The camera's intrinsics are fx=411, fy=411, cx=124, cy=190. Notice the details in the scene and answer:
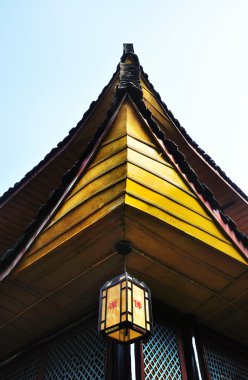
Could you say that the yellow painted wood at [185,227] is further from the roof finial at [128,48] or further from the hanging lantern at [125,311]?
the roof finial at [128,48]

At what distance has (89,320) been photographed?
16.2 ft

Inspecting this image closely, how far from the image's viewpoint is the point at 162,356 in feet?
14.9

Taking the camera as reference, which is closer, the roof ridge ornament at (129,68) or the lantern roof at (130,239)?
the lantern roof at (130,239)

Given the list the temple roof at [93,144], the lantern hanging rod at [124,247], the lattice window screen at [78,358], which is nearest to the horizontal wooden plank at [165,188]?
the temple roof at [93,144]

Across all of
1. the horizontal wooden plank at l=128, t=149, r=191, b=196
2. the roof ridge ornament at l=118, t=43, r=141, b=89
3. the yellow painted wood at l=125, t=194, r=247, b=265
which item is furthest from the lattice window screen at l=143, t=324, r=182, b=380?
the roof ridge ornament at l=118, t=43, r=141, b=89

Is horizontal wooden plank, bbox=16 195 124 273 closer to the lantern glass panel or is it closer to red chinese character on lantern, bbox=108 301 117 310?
the lantern glass panel

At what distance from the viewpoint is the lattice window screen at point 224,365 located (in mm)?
4879

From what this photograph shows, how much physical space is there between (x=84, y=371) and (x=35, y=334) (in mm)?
1050

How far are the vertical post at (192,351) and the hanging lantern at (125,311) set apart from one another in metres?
1.22

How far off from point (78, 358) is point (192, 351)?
1325 mm

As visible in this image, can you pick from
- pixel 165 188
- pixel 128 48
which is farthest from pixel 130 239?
pixel 128 48

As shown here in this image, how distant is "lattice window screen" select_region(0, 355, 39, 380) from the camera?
5.19 m

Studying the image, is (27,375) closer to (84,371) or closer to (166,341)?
(84,371)

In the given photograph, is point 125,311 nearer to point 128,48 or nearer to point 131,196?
point 131,196
